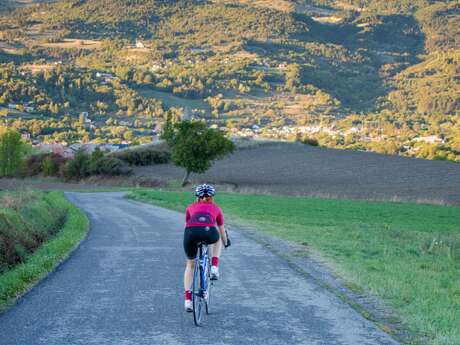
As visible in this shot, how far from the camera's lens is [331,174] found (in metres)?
82.4

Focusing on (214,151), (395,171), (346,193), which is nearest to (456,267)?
(346,193)

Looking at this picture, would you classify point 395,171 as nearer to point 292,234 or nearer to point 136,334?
point 292,234

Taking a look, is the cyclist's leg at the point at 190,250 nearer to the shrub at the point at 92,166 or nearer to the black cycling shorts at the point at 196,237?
the black cycling shorts at the point at 196,237

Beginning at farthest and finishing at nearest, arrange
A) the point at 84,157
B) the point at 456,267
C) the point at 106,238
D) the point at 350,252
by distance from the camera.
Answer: the point at 84,157 → the point at 106,238 → the point at 350,252 → the point at 456,267

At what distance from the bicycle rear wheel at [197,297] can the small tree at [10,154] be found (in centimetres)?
10472

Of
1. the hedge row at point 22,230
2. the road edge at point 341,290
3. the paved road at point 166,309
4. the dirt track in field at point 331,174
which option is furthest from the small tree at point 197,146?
the paved road at point 166,309

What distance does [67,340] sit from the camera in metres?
8.79

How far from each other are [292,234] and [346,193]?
39.7 m

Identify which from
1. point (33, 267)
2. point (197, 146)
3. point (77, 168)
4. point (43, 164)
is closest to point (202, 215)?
point (33, 267)

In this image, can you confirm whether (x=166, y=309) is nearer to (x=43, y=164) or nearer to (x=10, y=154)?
(x=43, y=164)

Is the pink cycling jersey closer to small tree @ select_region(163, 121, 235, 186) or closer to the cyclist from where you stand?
the cyclist

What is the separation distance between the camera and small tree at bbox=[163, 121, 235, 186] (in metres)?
75.1

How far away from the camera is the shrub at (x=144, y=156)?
99312mm

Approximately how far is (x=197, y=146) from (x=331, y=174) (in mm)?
16414
